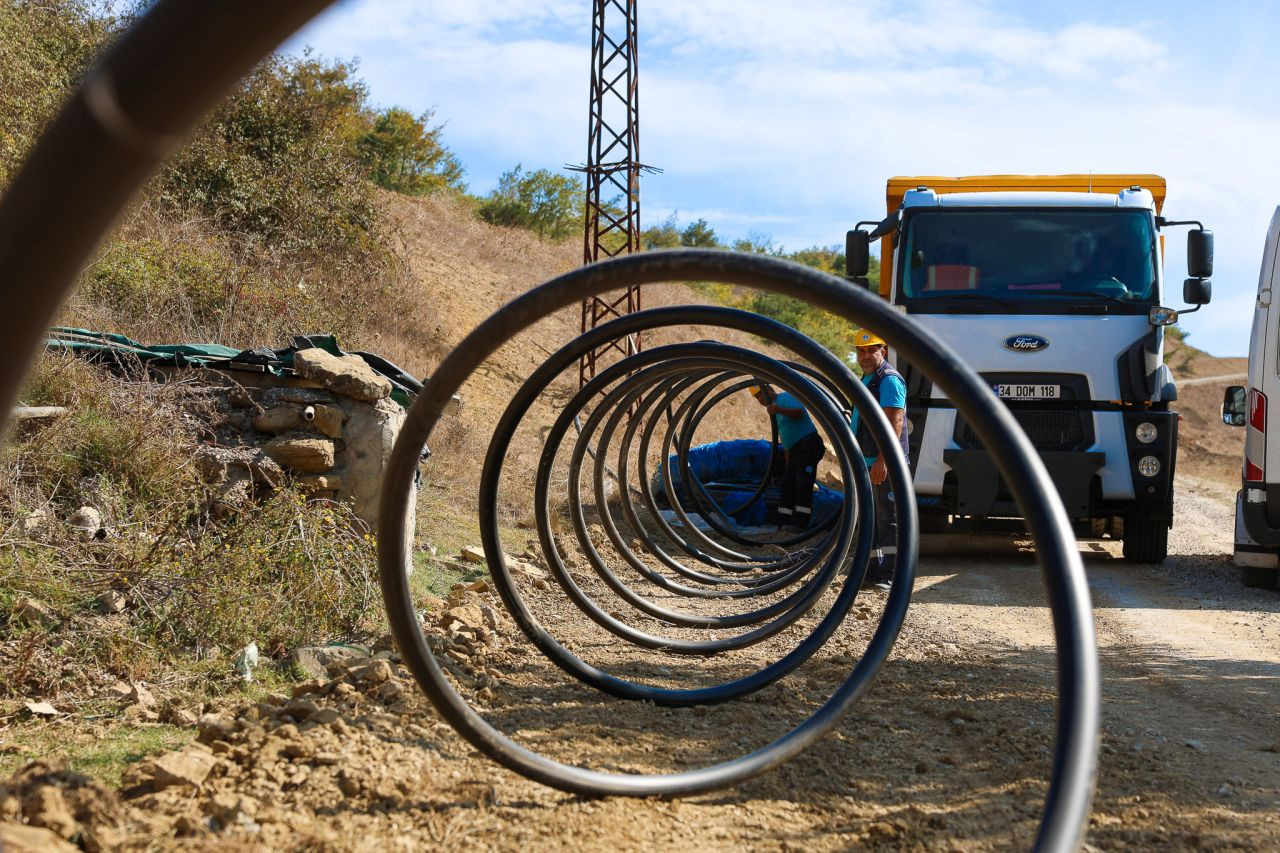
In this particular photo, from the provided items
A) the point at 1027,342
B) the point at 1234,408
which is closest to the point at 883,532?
the point at 1027,342

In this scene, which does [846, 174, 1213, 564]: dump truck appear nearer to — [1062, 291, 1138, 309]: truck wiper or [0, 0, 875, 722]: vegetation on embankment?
[1062, 291, 1138, 309]: truck wiper

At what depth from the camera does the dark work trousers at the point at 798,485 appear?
1045 centimetres

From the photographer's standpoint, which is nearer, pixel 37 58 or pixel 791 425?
pixel 791 425

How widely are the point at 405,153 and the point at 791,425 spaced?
977 inches

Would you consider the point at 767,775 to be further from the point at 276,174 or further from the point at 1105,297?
the point at 276,174

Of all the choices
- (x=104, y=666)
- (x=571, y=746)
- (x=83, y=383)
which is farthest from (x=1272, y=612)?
(x=83, y=383)

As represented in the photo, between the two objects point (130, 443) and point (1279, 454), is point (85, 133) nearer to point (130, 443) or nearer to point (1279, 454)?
point (130, 443)

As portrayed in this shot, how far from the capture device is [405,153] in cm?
3231

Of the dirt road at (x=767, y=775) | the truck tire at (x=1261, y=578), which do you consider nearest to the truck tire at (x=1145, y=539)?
the truck tire at (x=1261, y=578)

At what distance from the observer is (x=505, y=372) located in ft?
68.2

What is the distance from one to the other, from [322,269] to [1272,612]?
13.9 metres

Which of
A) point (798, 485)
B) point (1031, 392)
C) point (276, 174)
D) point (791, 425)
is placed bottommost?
point (798, 485)

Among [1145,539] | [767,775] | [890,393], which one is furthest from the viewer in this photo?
A: [1145,539]

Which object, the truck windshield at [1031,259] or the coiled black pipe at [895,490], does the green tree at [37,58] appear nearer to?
the truck windshield at [1031,259]
